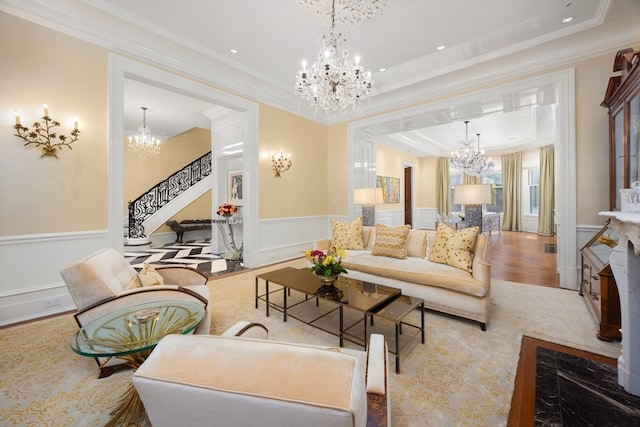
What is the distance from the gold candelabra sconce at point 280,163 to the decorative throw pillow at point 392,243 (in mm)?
2723

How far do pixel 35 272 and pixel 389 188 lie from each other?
27.6 ft

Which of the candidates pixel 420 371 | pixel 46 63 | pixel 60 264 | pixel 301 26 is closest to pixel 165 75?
pixel 46 63

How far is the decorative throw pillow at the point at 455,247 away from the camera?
125 inches

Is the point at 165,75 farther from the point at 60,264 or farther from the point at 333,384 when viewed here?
the point at 333,384

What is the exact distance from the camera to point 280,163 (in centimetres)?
574

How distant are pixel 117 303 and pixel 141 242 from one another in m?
6.44

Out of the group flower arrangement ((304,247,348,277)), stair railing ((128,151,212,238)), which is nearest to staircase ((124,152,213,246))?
stair railing ((128,151,212,238))

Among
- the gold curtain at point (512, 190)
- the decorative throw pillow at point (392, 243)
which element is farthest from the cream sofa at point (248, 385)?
the gold curtain at point (512, 190)

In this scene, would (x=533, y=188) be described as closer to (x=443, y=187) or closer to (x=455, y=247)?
(x=443, y=187)

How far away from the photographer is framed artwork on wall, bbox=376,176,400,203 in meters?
8.75

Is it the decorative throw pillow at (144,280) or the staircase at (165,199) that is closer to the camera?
the decorative throw pillow at (144,280)

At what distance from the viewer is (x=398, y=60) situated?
4.36 metres

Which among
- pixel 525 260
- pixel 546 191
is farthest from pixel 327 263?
pixel 546 191

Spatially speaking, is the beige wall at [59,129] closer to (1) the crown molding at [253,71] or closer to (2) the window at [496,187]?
(1) the crown molding at [253,71]
